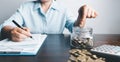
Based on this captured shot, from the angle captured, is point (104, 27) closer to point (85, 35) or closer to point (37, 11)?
point (37, 11)

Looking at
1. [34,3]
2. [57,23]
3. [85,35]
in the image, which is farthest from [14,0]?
[85,35]

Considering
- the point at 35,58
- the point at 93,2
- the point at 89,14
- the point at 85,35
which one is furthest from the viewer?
the point at 93,2

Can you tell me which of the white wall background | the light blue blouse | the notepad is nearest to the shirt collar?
the light blue blouse

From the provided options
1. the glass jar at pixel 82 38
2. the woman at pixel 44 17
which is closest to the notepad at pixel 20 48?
the glass jar at pixel 82 38

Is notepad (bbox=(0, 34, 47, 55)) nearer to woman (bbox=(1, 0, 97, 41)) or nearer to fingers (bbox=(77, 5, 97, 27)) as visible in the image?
fingers (bbox=(77, 5, 97, 27))

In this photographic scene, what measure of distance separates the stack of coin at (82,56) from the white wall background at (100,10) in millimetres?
1115

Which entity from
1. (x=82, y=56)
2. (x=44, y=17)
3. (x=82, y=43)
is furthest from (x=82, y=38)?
(x=44, y=17)

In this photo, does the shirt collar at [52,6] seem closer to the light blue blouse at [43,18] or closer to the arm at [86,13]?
the light blue blouse at [43,18]

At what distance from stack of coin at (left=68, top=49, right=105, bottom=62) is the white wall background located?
43.9 inches

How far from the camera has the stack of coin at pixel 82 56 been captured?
0.72m

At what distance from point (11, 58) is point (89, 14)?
51 cm

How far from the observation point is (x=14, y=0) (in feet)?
6.30

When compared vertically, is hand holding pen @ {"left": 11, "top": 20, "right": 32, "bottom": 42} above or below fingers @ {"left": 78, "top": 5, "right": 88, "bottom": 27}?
below

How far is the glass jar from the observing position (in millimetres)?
899
